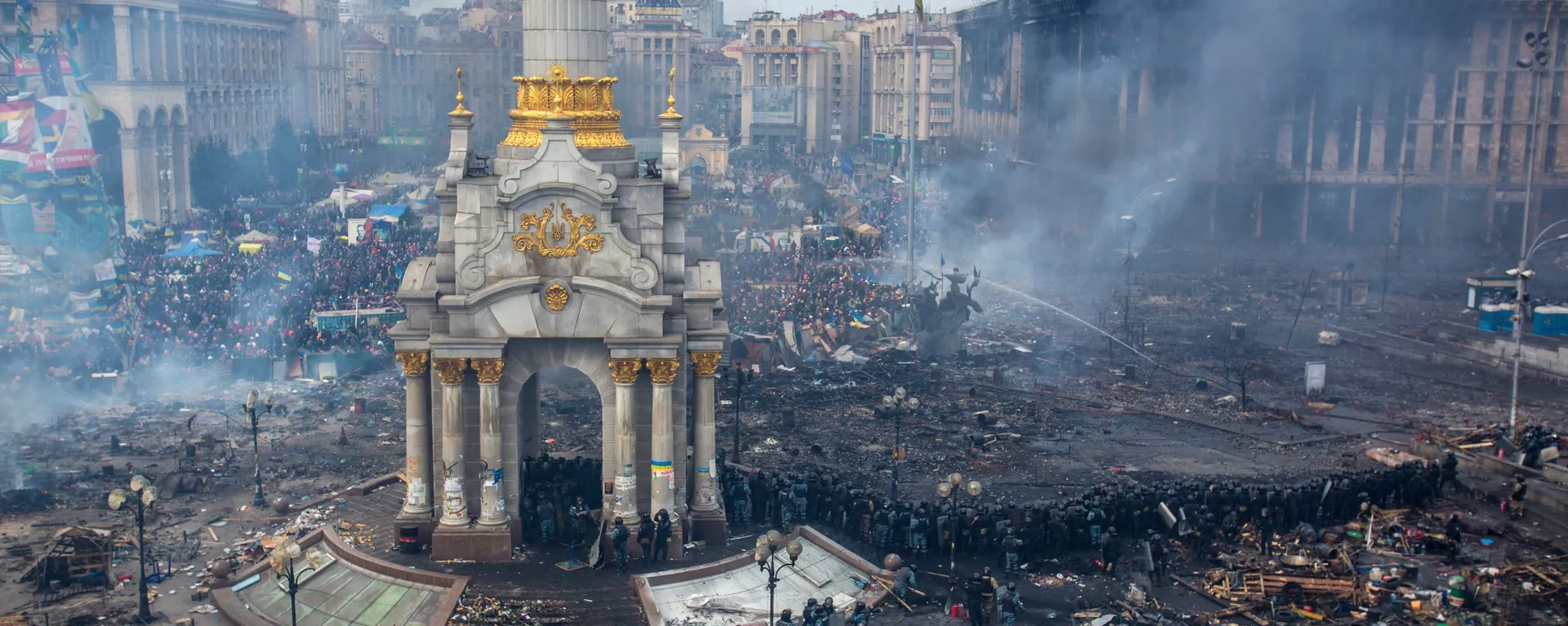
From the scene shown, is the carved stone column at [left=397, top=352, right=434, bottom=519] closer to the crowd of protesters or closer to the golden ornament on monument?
the golden ornament on monument

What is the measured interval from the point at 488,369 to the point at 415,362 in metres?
1.91

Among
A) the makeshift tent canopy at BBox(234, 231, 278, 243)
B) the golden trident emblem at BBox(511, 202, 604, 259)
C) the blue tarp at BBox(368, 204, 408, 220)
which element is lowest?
the makeshift tent canopy at BBox(234, 231, 278, 243)

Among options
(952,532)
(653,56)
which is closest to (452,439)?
(952,532)

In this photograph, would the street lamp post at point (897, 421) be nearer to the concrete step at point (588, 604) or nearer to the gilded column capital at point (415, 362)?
the concrete step at point (588, 604)

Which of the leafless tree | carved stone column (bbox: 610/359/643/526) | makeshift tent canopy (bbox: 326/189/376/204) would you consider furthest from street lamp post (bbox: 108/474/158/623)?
makeshift tent canopy (bbox: 326/189/376/204)

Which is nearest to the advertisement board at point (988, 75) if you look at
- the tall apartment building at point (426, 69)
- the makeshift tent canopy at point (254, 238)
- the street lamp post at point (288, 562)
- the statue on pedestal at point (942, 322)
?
the tall apartment building at point (426, 69)

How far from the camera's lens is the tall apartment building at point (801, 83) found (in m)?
172

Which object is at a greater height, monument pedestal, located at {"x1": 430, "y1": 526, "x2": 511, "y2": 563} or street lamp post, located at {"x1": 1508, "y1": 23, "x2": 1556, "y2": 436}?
street lamp post, located at {"x1": 1508, "y1": 23, "x2": 1556, "y2": 436}

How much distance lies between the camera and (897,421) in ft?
144

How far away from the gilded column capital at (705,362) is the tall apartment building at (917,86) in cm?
11984

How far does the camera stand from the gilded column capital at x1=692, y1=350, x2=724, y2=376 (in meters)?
33.8

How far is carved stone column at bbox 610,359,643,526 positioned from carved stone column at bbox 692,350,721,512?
55.0 inches

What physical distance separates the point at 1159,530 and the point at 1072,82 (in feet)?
261

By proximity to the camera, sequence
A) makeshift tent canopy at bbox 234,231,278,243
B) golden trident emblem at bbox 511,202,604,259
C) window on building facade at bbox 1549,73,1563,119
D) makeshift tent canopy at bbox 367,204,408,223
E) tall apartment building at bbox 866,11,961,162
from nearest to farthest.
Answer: golden trident emblem at bbox 511,202,604,259 < makeshift tent canopy at bbox 234,231,278,243 < makeshift tent canopy at bbox 367,204,408,223 < window on building facade at bbox 1549,73,1563,119 < tall apartment building at bbox 866,11,961,162
